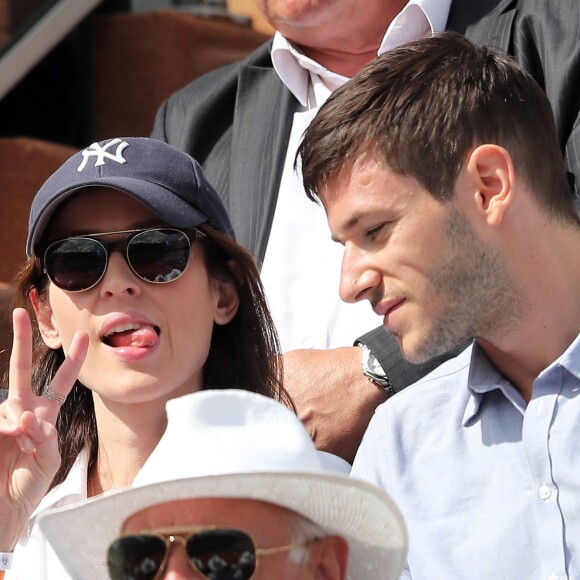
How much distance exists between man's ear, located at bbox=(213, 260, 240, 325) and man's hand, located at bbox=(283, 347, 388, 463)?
14.5 inches

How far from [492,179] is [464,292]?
24cm

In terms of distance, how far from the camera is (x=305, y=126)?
144 inches

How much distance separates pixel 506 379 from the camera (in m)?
2.56

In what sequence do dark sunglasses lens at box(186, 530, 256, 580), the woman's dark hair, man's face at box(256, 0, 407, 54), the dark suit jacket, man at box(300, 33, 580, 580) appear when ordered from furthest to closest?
man's face at box(256, 0, 407, 54) → the dark suit jacket → the woman's dark hair → man at box(300, 33, 580, 580) → dark sunglasses lens at box(186, 530, 256, 580)

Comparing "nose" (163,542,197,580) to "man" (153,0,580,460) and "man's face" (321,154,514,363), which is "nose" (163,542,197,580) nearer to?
"man's face" (321,154,514,363)

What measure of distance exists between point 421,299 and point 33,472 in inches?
31.4

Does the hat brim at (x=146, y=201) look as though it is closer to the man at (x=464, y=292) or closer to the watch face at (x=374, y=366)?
the man at (x=464, y=292)

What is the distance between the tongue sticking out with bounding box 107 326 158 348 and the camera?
2621 millimetres

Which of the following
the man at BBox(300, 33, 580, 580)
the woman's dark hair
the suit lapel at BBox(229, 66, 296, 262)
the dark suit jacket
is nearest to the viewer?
the man at BBox(300, 33, 580, 580)

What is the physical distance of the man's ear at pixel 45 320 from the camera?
9.28ft

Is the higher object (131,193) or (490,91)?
(490,91)

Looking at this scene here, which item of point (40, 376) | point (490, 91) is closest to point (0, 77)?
point (40, 376)

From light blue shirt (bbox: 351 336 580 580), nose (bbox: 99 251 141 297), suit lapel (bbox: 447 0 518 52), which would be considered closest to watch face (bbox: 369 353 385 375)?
light blue shirt (bbox: 351 336 580 580)

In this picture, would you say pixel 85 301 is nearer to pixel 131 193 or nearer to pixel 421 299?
pixel 131 193
